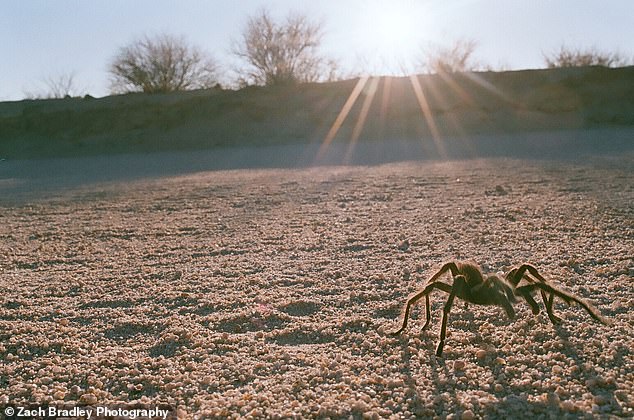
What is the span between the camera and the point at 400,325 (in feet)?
11.9

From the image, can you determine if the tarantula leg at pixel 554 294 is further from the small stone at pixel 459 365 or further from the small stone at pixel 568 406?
the small stone at pixel 568 406

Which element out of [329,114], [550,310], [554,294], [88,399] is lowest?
→ [88,399]

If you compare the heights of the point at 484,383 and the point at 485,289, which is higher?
the point at 485,289

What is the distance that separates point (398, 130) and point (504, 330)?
2485 centimetres

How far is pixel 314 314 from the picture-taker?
4047mm

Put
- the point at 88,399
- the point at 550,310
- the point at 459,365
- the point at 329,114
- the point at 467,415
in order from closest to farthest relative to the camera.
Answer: the point at 467,415 < the point at 88,399 < the point at 459,365 < the point at 550,310 < the point at 329,114

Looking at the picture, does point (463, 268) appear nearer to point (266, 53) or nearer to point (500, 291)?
point (500, 291)

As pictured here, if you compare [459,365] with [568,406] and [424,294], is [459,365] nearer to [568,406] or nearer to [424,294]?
[424,294]

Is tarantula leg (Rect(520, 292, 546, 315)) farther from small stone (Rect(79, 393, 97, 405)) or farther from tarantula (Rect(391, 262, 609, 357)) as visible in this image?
small stone (Rect(79, 393, 97, 405))

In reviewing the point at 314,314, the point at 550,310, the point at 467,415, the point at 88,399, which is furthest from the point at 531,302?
the point at 88,399

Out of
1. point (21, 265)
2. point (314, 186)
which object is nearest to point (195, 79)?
point (314, 186)

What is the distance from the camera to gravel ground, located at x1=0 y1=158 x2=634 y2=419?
2.83 metres

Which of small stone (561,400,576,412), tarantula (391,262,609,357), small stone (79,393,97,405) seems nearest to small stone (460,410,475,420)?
small stone (561,400,576,412)

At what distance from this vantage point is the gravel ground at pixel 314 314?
2.83 meters
